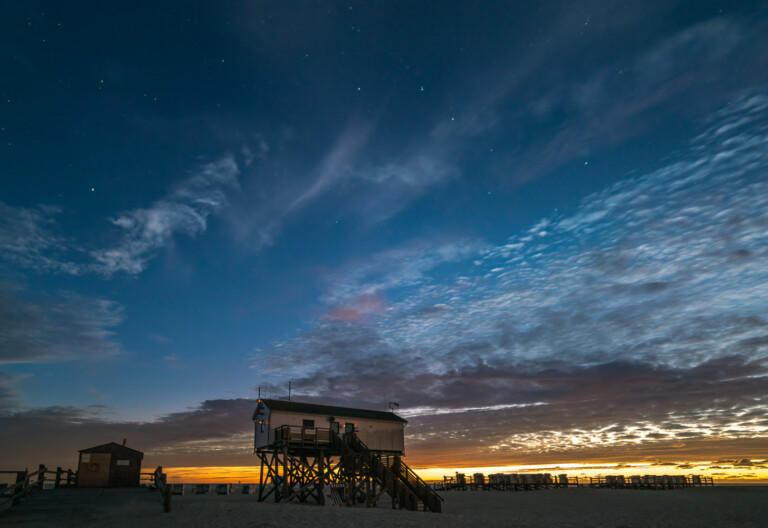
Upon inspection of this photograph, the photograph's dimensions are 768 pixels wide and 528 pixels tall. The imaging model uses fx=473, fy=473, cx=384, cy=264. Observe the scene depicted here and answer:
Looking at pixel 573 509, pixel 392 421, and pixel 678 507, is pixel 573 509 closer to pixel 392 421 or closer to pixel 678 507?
pixel 678 507

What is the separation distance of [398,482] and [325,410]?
10.3 metres

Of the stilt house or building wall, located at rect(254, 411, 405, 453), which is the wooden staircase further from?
building wall, located at rect(254, 411, 405, 453)

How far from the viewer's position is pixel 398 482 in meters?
30.8

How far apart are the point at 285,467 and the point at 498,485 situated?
4587cm

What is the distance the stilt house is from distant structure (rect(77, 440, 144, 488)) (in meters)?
9.79

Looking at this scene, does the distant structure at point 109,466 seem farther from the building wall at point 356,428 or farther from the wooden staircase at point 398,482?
the wooden staircase at point 398,482

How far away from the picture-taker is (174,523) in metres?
18.1

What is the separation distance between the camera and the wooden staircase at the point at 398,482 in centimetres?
3023

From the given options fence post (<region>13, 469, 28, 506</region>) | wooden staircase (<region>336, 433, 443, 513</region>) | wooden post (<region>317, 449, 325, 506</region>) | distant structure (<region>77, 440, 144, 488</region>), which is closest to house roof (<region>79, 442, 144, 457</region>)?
distant structure (<region>77, 440, 144, 488</region>)

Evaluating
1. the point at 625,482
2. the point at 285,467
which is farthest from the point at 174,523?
the point at 625,482

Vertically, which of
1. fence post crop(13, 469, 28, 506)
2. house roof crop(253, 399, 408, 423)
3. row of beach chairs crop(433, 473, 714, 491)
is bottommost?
row of beach chairs crop(433, 473, 714, 491)

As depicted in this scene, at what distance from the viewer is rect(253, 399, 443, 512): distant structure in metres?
30.8

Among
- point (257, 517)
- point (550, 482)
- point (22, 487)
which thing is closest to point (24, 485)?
point (22, 487)

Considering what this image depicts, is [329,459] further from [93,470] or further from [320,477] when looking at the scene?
[93,470]
